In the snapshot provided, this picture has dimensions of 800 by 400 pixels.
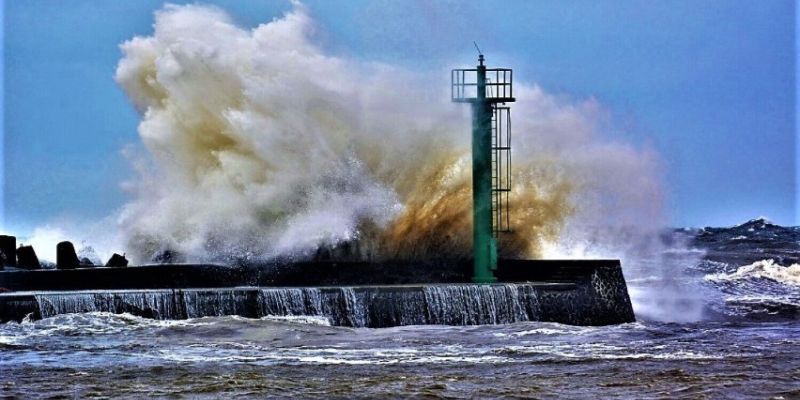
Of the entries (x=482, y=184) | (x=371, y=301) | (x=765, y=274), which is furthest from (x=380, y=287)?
(x=765, y=274)

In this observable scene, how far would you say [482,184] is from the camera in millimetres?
19859

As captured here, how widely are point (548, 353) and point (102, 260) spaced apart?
50.5 feet

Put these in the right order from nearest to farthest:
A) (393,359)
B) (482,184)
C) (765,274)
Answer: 1. (393,359)
2. (482,184)
3. (765,274)

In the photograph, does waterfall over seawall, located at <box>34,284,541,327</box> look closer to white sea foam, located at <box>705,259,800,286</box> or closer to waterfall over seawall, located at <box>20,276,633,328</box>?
waterfall over seawall, located at <box>20,276,633,328</box>

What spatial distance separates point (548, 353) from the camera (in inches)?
583

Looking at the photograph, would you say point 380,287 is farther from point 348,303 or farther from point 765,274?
point 765,274

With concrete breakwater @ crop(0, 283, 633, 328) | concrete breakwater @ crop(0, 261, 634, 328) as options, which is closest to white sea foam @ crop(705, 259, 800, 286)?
concrete breakwater @ crop(0, 261, 634, 328)

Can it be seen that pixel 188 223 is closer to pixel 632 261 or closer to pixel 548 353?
pixel 632 261

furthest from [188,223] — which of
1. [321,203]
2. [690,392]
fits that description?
[690,392]

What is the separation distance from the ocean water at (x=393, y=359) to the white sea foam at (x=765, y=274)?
10714mm

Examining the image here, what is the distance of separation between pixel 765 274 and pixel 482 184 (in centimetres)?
1506

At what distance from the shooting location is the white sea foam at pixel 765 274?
102 feet

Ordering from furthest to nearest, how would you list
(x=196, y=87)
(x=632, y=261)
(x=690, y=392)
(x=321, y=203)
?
(x=632, y=261) → (x=196, y=87) → (x=321, y=203) → (x=690, y=392)

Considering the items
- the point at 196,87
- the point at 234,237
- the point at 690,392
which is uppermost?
the point at 196,87
